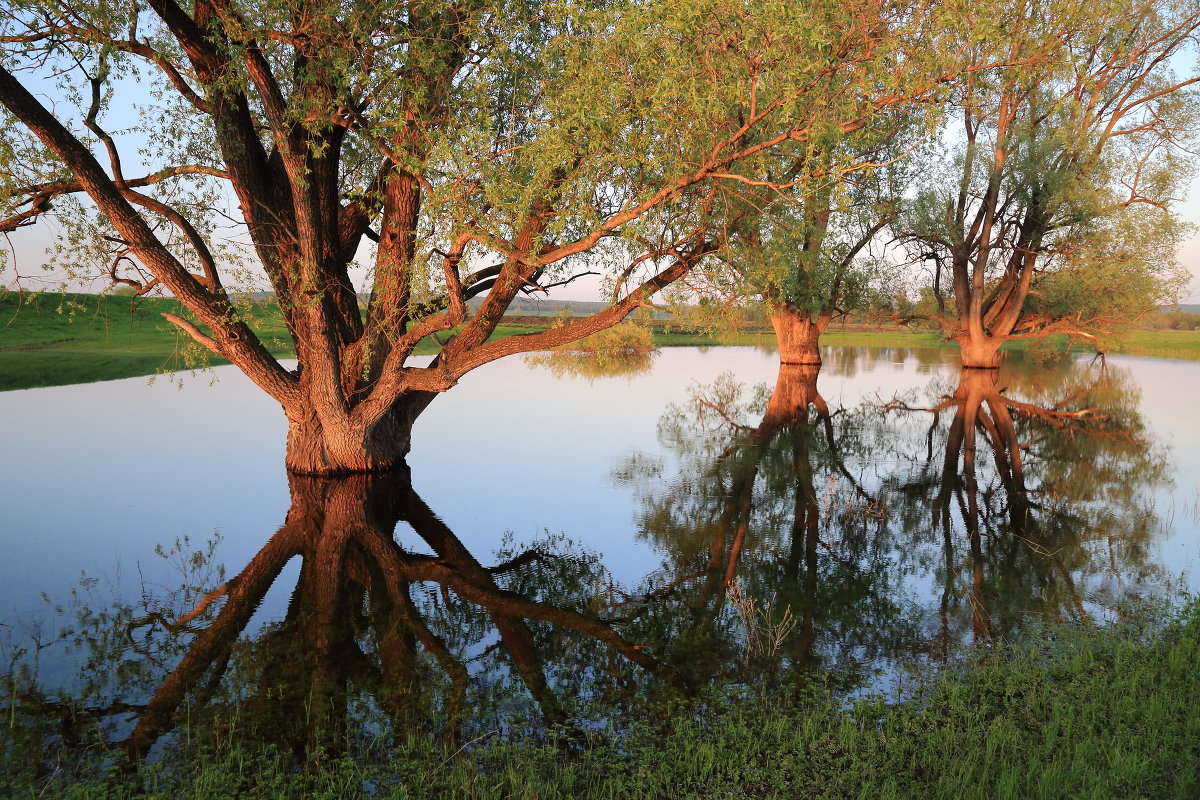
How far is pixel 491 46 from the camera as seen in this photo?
38.4 feet

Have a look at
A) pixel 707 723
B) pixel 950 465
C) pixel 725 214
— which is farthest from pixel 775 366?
pixel 707 723

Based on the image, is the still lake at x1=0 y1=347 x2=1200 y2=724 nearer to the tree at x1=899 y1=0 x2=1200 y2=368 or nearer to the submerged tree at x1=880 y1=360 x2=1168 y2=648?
the submerged tree at x1=880 y1=360 x2=1168 y2=648

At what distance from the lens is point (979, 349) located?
126ft

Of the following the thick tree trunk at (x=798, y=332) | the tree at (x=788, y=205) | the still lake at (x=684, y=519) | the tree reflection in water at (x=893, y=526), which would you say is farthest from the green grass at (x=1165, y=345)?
the tree at (x=788, y=205)

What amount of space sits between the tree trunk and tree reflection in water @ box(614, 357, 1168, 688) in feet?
50.9

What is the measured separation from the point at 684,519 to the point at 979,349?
32.5 m

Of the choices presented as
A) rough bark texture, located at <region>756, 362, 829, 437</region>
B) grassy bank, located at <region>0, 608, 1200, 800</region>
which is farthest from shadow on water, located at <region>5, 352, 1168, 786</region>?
rough bark texture, located at <region>756, 362, 829, 437</region>

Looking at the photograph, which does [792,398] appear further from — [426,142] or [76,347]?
[76,347]

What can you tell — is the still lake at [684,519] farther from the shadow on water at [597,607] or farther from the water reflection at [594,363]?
the water reflection at [594,363]

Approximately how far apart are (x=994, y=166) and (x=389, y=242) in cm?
2997

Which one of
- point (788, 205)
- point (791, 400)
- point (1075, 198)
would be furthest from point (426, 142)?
point (1075, 198)

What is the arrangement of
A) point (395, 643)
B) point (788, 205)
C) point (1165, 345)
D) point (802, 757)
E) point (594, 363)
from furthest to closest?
point (1165, 345)
point (594, 363)
point (788, 205)
point (395, 643)
point (802, 757)

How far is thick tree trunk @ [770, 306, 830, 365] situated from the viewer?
3916cm

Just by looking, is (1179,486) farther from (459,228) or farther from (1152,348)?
(1152,348)
